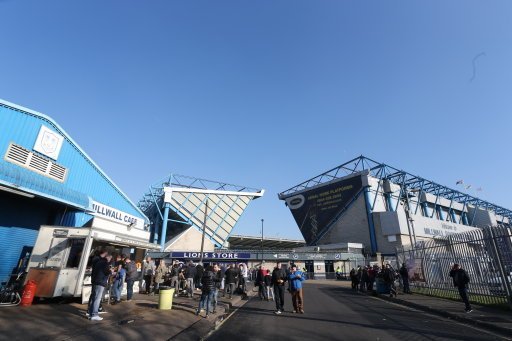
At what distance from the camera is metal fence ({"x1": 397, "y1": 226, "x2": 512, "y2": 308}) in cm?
1079

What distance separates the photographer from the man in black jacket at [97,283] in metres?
7.89

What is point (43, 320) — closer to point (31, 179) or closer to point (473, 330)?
point (31, 179)

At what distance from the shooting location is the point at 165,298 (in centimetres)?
1029

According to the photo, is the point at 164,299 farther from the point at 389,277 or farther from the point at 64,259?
the point at 389,277

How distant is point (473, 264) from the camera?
12.8 metres

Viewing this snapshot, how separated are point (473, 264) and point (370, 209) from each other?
42.8m

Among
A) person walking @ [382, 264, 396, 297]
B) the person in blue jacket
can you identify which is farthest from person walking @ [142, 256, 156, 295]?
person walking @ [382, 264, 396, 297]

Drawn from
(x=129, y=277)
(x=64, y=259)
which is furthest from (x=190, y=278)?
(x=64, y=259)

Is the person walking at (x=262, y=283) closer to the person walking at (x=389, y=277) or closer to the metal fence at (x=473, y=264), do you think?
the person walking at (x=389, y=277)

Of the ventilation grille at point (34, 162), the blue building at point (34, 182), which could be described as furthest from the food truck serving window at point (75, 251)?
the ventilation grille at point (34, 162)

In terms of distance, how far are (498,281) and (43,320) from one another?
1432 cm

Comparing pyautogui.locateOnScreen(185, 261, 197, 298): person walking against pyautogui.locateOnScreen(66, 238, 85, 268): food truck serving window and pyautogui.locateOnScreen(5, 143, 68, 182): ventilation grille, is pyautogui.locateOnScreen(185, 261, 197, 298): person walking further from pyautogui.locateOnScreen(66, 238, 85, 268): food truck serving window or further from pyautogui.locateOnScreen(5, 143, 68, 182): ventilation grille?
pyautogui.locateOnScreen(5, 143, 68, 182): ventilation grille

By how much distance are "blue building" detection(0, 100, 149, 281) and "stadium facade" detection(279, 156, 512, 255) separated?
146ft

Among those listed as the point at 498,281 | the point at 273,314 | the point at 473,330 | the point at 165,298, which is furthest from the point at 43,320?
the point at 498,281
